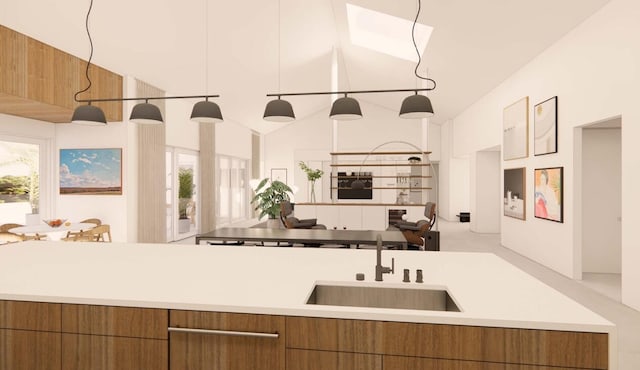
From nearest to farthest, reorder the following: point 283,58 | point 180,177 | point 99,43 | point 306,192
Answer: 1. point 99,43
2. point 283,58
3. point 180,177
4. point 306,192

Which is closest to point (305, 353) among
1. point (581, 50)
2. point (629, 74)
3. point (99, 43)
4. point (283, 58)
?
point (629, 74)

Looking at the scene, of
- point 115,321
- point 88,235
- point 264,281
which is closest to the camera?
point 115,321

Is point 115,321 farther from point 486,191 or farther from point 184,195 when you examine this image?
point 486,191

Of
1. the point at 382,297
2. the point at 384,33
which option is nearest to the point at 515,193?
the point at 384,33

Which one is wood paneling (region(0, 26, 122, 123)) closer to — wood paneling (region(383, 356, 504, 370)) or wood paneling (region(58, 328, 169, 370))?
wood paneling (region(58, 328, 169, 370))

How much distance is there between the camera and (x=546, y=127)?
557 centimetres

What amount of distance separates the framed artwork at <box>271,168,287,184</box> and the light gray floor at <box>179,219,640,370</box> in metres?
5.61

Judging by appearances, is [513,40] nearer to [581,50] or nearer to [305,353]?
[581,50]

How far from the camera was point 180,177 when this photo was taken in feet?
27.2

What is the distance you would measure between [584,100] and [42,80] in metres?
7.03

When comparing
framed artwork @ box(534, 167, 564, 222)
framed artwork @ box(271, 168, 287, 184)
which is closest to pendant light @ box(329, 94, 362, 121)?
framed artwork @ box(534, 167, 564, 222)

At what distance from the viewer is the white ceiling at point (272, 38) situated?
186 inches

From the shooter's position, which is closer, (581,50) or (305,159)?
(581,50)

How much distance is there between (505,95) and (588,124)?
281cm
